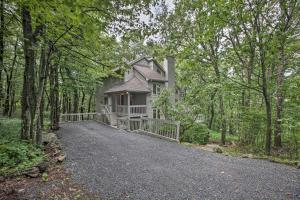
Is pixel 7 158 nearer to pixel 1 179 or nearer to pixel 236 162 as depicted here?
pixel 1 179

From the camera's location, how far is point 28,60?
21.8ft

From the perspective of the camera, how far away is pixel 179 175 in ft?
15.5

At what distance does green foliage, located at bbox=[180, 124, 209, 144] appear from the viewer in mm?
9330

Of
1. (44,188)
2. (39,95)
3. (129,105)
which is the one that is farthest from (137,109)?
(44,188)

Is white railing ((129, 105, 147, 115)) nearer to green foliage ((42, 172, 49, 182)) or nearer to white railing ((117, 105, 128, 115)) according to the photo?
white railing ((117, 105, 128, 115))

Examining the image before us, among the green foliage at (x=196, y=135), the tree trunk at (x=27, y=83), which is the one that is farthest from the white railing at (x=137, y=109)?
the tree trunk at (x=27, y=83)

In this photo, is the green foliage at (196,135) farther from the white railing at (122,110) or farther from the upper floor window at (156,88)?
the upper floor window at (156,88)

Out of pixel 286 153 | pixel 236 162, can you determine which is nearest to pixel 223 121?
pixel 286 153

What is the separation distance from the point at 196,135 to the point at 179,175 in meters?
4.97

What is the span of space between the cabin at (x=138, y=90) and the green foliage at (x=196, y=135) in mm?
6718

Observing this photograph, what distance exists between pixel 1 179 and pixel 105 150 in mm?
3554

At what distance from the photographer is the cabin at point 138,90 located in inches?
677

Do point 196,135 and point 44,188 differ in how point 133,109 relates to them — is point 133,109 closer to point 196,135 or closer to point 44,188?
point 196,135

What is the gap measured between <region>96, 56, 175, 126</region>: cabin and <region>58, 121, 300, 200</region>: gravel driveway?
9.98 m
